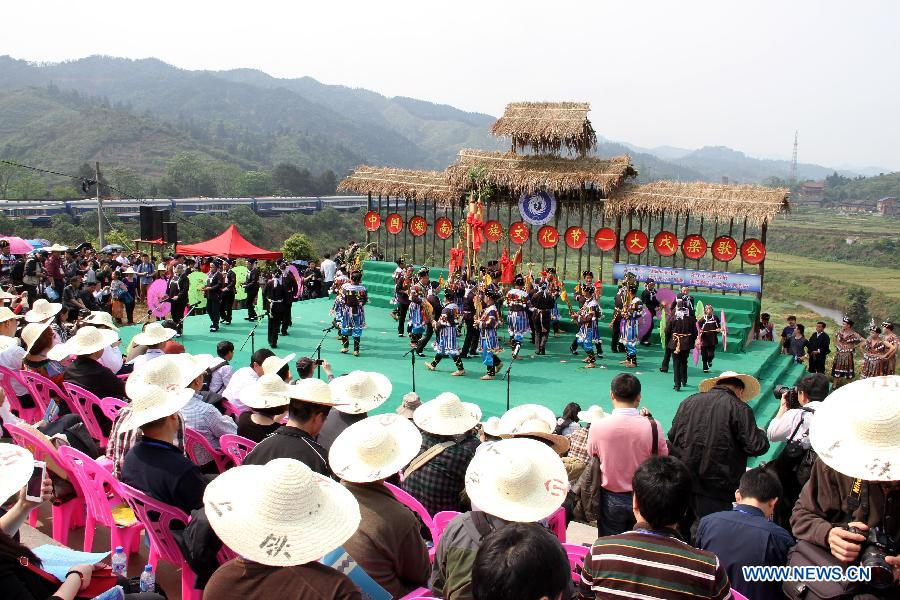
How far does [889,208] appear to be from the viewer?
83.9 m

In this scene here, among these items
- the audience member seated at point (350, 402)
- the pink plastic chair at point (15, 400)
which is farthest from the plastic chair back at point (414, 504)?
the pink plastic chair at point (15, 400)

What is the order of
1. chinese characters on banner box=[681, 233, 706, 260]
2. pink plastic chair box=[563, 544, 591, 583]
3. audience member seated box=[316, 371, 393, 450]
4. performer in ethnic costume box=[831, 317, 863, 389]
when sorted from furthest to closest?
chinese characters on banner box=[681, 233, 706, 260] < performer in ethnic costume box=[831, 317, 863, 389] < audience member seated box=[316, 371, 393, 450] < pink plastic chair box=[563, 544, 591, 583]

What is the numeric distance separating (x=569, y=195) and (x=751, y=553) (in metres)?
12.6

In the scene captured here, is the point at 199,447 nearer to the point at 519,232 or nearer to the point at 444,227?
the point at 519,232

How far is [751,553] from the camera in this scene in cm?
303

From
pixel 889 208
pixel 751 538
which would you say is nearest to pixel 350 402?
pixel 751 538

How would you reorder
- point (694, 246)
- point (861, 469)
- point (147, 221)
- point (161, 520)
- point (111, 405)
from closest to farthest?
point (861, 469)
point (161, 520)
point (111, 405)
point (694, 246)
point (147, 221)

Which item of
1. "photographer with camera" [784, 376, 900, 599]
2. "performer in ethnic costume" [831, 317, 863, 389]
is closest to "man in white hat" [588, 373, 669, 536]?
"photographer with camera" [784, 376, 900, 599]

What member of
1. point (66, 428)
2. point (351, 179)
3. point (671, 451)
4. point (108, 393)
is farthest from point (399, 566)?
point (351, 179)

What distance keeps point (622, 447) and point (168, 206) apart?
161 feet

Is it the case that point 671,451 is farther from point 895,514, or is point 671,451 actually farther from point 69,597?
point 69,597

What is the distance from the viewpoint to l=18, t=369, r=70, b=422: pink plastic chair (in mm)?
5672

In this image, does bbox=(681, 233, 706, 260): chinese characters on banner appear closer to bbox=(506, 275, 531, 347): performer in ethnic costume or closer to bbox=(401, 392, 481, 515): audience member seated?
bbox=(506, 275, 531, 347): performer in ethnic costume

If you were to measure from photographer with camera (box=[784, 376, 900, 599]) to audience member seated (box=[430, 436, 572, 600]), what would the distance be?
0.98 metres
